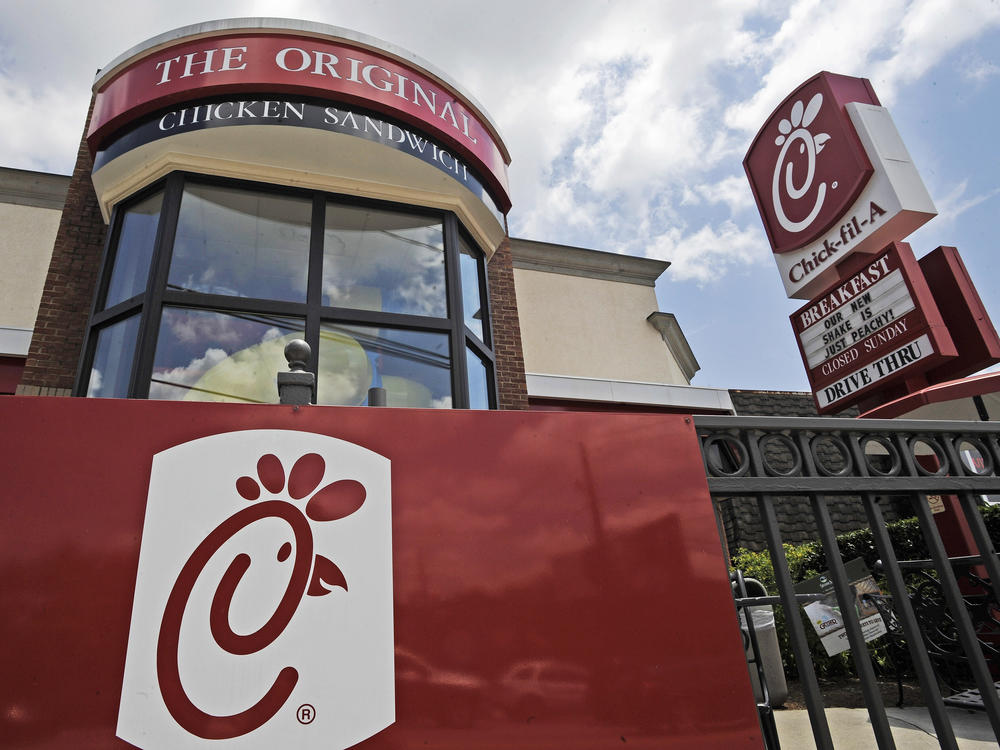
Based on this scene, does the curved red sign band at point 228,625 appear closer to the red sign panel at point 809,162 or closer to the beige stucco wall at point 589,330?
the red sign panel at point 809,162

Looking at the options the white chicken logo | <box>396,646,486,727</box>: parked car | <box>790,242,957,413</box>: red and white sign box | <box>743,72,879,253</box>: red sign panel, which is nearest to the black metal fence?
<box>396,646,486,727</box>: parked car

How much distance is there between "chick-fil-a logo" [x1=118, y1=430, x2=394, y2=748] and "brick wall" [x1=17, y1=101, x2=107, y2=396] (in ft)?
11.4

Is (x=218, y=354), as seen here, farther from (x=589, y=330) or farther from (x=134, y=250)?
(x=589, y=330)

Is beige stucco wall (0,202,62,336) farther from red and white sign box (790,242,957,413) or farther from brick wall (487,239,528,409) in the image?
red and white sign box (790,242,957,413)

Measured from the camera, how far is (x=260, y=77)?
426 cm

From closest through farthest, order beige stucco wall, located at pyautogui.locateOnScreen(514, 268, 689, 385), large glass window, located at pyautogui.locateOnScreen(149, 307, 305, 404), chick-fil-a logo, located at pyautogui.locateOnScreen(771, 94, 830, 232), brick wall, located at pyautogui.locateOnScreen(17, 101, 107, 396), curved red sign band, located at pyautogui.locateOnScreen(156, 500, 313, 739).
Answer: curved red sign band, located at pyautogui.locateOnScreen(156, 500, 313, 739)
large glass window, located at pyautogui.locateOnScreen(149, 307, 305, 404)
brick wall, located at pyautogui.locateOnScreen(17, 101, 107, 396)
chick-fil-a logo, located at pyautogui.locateOnScreen(771, 94, 830, 232)
beige stucco wall, located at pyautogui.locateOnScreen(514, 268, 689, 385)

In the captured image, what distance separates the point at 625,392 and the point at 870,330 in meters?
3.42

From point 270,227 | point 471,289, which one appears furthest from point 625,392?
point 270,227

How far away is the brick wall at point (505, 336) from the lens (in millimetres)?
5551

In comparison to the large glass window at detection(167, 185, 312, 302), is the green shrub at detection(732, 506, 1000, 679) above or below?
below

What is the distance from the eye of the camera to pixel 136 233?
14.6ft

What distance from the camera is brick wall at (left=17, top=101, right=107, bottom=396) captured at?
4.36 m

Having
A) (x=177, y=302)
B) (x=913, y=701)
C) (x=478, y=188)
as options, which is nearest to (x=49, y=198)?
(x=177, y=302)

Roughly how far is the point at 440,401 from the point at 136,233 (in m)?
2.55
